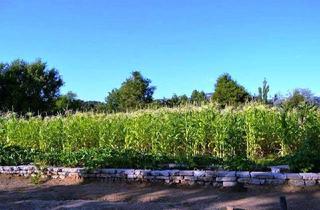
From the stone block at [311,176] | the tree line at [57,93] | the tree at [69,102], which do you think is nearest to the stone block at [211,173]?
the stone block at [311,176]

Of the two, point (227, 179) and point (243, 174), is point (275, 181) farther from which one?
point (227, 179)

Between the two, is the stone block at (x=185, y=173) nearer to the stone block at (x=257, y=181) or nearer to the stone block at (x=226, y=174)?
the stone block at (x=226, y=174)

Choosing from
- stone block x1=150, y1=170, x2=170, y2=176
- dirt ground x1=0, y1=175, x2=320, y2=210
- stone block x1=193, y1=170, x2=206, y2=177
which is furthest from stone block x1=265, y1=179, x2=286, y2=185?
stone block x1=150, y1=170, x2=170, y2=176

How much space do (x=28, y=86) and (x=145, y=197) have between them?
3124 centimetres

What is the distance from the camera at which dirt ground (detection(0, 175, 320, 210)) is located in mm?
7855

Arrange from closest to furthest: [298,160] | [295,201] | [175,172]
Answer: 1. [295,201]
2. [298,160]
3. [175,172]

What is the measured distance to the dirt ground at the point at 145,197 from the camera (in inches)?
309

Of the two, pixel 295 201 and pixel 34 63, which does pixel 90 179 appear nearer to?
pixel 295 201

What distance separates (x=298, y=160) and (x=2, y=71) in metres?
33.0

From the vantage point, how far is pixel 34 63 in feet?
134

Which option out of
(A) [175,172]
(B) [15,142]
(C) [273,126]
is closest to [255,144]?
(C) [273,126]

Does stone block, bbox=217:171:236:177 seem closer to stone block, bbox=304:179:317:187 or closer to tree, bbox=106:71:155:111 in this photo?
stone block, bbox=304:179:317:187

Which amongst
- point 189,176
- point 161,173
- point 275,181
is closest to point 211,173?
point 189,176

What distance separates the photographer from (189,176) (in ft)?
31.3
